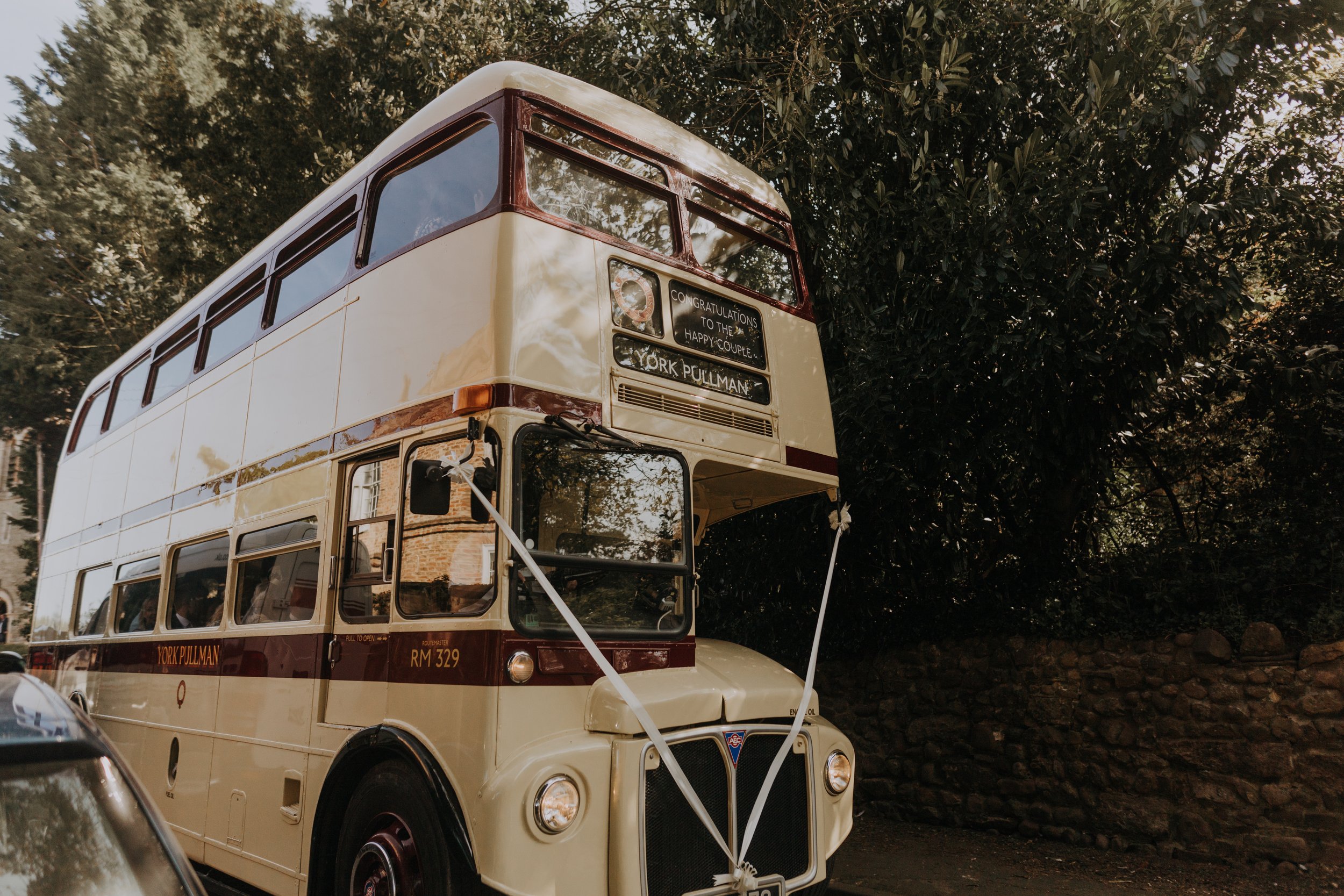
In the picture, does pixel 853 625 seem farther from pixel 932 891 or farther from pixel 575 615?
pixel 575 615

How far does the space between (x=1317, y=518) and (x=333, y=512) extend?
22.3ft

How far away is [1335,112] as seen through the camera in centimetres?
686

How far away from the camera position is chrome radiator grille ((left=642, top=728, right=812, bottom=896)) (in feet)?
12.4

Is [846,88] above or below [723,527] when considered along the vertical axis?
above

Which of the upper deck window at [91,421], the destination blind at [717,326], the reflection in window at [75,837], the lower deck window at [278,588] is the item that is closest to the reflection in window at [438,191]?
the destination blind at [717,326]

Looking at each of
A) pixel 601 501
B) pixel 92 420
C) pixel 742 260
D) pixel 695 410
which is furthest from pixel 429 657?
pixel 92 420

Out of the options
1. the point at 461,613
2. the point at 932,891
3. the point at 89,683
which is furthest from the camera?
the point at 89,683

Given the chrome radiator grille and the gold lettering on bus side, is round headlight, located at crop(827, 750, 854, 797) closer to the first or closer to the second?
the chrome radiator grille

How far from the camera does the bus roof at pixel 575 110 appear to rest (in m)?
4.53

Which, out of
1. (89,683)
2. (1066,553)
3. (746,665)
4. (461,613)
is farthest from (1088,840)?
(89,683)

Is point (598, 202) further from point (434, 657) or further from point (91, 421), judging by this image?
point (91, 421)

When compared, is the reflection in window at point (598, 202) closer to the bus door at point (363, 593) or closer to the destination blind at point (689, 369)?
the destination blind at point (689, 369)

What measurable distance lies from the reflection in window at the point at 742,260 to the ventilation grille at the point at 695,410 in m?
0.83

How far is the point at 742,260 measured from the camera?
5.46 metres
